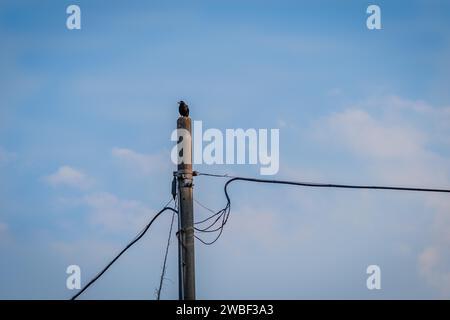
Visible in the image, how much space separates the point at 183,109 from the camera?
899cm

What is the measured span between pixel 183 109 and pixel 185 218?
5.75 feet

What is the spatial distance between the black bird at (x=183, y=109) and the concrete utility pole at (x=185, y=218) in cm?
19

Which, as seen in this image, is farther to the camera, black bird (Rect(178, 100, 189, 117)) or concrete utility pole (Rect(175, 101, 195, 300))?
black bird (Rect(178, 100, 189, 117))

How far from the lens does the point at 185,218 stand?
8.49 m

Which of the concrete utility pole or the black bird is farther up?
the black bird

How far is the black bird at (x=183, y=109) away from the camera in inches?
354

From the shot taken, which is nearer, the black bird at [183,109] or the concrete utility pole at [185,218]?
the concrete utility pole at [185,218]

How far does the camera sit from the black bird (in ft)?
29.5

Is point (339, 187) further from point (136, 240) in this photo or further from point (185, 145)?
point (136, 240)

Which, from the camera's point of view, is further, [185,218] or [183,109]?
[183,109]

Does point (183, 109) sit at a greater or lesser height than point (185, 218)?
greater

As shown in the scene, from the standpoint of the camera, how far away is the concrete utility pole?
8.34 metres

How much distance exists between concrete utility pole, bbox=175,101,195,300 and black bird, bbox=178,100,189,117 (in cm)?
19
